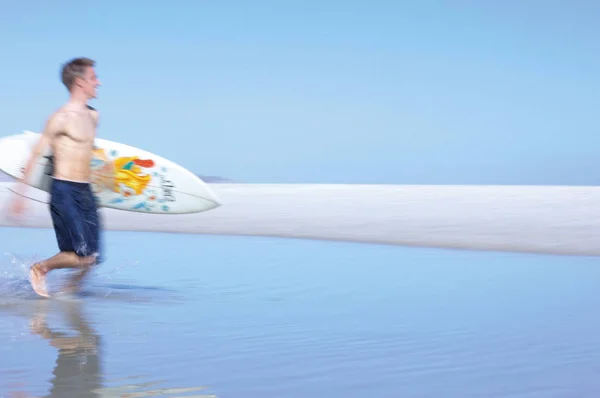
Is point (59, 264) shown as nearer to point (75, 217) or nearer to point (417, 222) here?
point (75, 217)

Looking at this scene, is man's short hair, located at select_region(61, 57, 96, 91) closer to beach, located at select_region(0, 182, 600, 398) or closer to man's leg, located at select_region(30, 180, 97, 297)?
man's leg, located at select_region(30, 180, 97, 297)

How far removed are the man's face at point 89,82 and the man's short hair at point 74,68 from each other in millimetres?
23

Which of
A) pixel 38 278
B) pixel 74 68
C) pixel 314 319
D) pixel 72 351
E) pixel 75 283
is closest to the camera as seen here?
pixel 72 351

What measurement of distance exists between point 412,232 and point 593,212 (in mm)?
3500

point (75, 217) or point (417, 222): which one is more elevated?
point (417, 222)

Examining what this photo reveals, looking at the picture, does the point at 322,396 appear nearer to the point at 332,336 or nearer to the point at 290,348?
the point at 290,348

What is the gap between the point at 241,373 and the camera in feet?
11.0

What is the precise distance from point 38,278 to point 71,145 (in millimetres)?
889

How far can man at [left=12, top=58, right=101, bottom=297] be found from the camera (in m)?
5.25

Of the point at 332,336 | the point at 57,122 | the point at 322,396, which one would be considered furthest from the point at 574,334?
the point at 57,122

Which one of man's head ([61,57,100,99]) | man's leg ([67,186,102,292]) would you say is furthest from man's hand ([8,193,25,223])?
man's head ([61,57,100,99])

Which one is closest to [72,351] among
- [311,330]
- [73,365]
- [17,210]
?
[73,365]

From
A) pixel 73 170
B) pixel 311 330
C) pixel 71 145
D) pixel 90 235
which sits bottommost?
pixel 311 330

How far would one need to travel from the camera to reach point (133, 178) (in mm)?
7719
